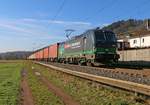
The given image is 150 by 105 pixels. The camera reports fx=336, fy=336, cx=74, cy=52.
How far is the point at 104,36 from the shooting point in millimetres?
30359

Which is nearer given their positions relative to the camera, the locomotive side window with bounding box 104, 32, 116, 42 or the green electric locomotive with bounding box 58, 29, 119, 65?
the green electric locomotive with bounding box 58, 29, 119, 65

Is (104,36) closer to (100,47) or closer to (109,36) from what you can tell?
(109,36)

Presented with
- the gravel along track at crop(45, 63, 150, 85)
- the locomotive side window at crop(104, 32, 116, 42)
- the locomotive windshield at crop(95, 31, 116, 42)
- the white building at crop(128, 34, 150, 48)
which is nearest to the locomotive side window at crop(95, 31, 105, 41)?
the locomotive windshield at crop(95, 31, 116, 42)

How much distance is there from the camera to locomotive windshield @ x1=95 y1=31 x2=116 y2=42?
30125mm

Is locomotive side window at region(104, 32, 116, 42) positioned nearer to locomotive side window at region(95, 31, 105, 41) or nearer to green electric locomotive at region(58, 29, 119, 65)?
green electric locomotive at region(58, 29, 119, 65)

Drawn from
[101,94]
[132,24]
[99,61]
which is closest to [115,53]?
[99,61]

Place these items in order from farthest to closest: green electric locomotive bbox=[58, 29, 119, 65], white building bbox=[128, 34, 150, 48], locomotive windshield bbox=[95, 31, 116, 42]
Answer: white building bbox=[128, 34, 150, 48] < locomotive windshield bbox=[95, 31, 116, 42] < green electric locomotive bbox=[58, 29, 119, 65]

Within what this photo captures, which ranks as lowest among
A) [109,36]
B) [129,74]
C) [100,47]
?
[129,74]

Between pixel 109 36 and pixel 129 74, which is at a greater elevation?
pixel 109 36

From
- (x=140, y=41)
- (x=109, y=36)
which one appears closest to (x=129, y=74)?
(x=109, y=36)

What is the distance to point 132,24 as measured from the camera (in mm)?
145125

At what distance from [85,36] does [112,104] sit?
76.3 feet

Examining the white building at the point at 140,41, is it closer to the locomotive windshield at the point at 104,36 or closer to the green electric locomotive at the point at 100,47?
the green electric locomotive at the point at 100,47

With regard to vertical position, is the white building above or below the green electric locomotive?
→ above
